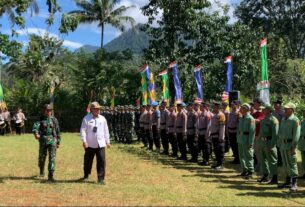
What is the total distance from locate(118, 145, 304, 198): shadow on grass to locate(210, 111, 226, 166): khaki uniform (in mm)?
426

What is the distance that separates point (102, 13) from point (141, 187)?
114 ft

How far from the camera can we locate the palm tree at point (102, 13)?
142 feet

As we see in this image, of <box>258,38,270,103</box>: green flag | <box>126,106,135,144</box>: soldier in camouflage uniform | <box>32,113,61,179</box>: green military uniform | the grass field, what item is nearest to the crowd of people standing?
<box>258,38,270,103</box>: green flag

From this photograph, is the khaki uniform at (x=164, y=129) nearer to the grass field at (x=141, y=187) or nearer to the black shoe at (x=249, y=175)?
the grass field at (x=141, y=187)

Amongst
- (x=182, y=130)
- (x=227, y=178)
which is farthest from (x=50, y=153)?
(x=182, y=130)

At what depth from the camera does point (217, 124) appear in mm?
13602

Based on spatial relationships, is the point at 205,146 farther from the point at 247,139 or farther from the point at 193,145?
the point at 247,139

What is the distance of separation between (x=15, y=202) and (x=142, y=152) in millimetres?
9866

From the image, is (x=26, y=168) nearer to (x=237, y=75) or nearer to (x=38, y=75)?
(x=237, y=75)

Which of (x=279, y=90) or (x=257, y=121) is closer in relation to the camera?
(x=257, y=121)

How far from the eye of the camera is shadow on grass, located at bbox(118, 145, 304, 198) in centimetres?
988

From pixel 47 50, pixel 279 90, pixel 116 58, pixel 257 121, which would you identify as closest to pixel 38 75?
pixel 47 50

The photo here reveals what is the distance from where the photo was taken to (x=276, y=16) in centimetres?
4300

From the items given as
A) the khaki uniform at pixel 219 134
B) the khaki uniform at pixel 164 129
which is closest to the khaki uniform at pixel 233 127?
the khaki uniform at pixel 219 134
